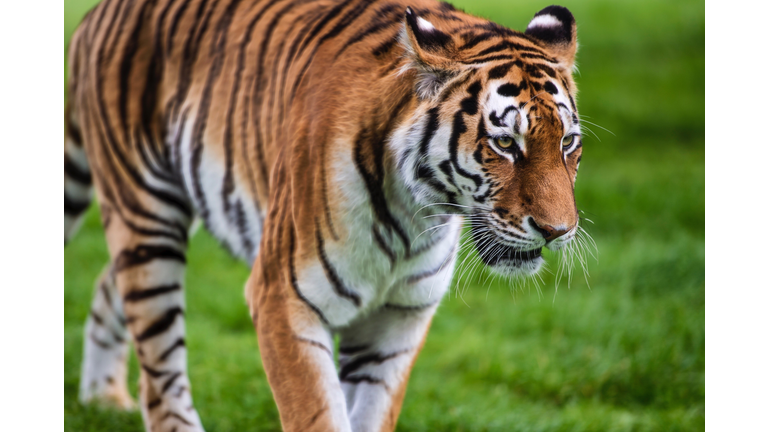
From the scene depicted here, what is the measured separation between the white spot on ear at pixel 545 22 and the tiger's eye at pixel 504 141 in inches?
12.8

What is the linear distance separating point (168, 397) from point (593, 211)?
3158 mm

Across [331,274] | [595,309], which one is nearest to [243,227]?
[331,274]

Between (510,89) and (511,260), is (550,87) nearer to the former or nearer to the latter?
(510,89)

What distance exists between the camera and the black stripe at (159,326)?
2.57 metres

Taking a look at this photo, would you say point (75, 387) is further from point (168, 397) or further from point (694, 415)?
point (694, 415)

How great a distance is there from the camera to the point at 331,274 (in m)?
1.90

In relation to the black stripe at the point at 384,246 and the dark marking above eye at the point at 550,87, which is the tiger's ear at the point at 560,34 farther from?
the black stripe at the point at 384,246

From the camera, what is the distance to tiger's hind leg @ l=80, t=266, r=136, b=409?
320cm

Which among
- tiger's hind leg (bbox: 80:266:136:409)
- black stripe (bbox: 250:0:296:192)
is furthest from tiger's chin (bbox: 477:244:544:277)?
tiger's hind leg (bbox: 80:266:136:409)

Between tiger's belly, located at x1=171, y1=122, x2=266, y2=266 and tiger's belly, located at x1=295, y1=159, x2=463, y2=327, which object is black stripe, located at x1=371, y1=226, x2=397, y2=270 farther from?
tiger's belly, located at x1=171, y1=122, x2=266, y2=266

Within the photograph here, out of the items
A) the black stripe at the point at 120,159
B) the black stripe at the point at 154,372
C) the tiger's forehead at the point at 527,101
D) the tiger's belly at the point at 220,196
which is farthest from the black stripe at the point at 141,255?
the tiger's forehead at the point at 527,101

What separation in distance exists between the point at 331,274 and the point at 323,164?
0.28m

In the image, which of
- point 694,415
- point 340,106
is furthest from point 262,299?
point 694,415

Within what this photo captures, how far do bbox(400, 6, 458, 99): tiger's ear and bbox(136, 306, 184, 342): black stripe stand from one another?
1356 millimetres
